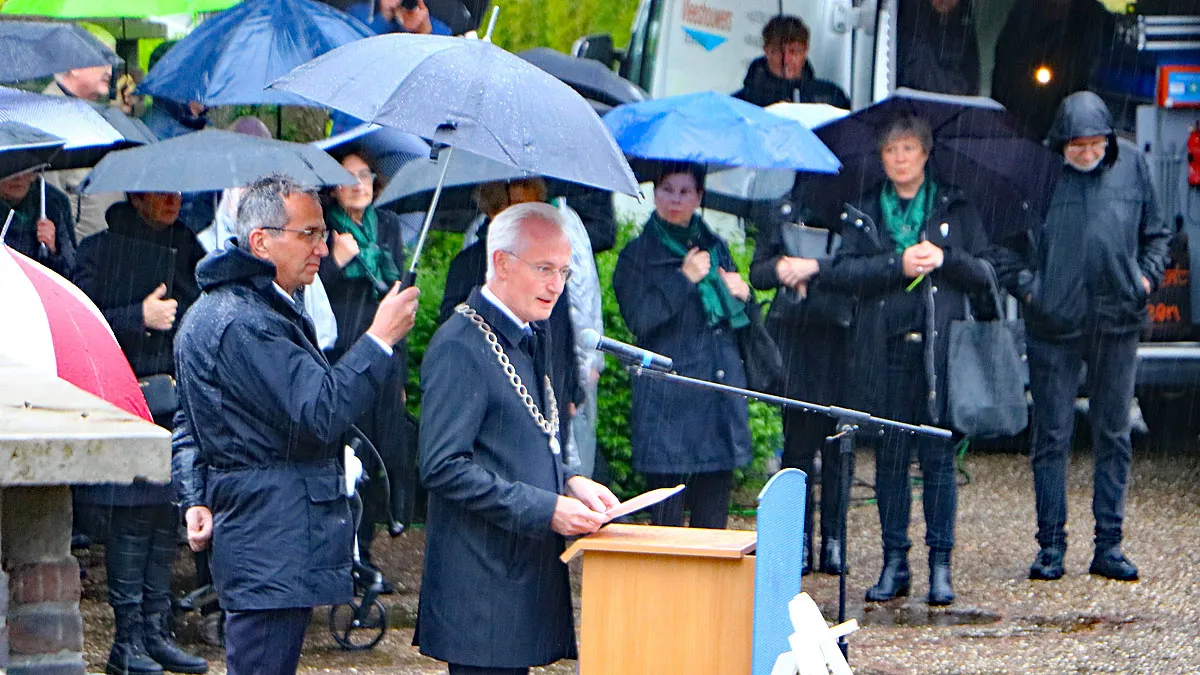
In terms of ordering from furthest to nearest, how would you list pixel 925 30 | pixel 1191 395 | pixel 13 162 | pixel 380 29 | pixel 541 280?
pixel 1191 395 → pixel 925 30 → pixel 380 29 → pixel 13 162 → pixel 541 280

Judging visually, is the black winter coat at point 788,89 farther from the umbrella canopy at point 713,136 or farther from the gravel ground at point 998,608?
the umbrella canopy at point 713,136

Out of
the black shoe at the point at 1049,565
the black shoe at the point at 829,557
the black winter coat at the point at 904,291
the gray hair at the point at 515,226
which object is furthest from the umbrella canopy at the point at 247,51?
the black shoe at the point at 1049,565

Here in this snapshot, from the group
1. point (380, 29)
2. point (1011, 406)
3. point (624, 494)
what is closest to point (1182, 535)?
point (1011, 406)

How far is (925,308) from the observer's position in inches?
305

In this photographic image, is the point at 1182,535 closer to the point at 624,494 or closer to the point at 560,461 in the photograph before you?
the point at 624,494

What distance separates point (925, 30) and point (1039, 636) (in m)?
4.63

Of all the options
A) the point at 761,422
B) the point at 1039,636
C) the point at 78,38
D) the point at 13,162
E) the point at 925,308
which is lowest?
the point at 1039,636

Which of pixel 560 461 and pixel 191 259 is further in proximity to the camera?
pixel 191 259

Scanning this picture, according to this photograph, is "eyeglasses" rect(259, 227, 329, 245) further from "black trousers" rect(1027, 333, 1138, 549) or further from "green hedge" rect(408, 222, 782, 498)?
"black trousers" rect(1027, 333, 1138, 549)

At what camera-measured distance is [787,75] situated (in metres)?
10.4

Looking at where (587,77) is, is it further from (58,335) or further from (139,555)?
(58,335)

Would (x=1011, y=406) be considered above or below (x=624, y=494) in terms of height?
above

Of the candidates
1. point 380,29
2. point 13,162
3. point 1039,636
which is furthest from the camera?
point 380,29

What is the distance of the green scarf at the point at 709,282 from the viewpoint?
24.0 feet
